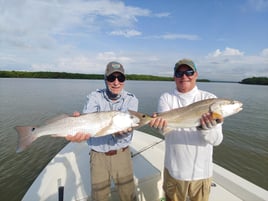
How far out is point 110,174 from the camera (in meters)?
3.02

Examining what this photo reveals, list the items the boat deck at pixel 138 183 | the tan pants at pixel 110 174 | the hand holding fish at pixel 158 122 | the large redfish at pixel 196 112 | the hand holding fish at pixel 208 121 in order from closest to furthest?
the hand holding fish at pixel 208 121, the large redfish at pixel 196 112, the hand holding fish at pixel 158 122, the tan pants at pixel 110 174, the boat deck at pixel 138 183

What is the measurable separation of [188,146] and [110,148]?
1.19 meters

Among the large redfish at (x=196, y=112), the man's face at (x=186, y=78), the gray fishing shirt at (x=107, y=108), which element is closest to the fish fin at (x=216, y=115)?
the large redfish at (x=196, y=112)

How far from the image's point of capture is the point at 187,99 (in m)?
2.73

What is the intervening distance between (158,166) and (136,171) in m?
0.66

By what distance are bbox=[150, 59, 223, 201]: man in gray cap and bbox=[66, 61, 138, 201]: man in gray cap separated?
0.64 metres

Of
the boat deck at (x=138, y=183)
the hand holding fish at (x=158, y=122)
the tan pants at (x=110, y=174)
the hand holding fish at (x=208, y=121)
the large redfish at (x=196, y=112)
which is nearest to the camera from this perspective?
the hand holding fish at (x=208, y=121)

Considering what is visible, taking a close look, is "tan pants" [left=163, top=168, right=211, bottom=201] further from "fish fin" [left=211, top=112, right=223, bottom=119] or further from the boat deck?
the boat deck

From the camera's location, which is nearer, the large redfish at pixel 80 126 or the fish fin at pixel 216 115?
the fish fin at pixel 216 115

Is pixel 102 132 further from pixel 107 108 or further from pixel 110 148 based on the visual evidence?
pixel 107 108

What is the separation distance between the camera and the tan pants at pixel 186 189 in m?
2.57

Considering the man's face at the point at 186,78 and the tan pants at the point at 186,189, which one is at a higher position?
the man's face at the point at 186,78

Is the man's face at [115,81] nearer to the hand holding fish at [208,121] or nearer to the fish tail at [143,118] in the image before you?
the fish tail at [143,118]

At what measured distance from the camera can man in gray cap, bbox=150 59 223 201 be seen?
8.16 ft
